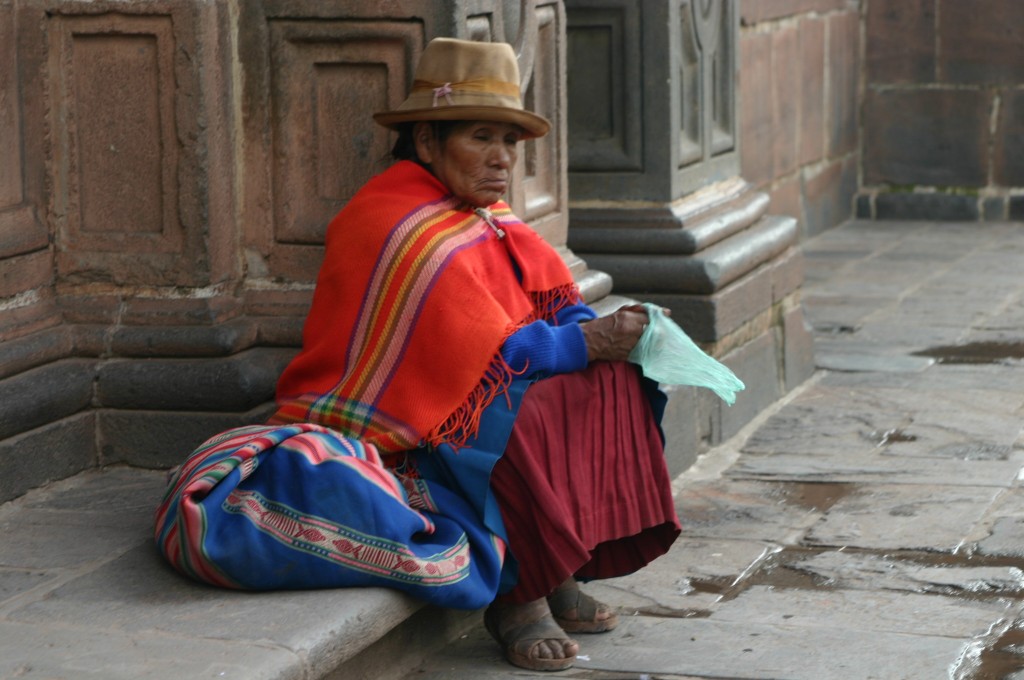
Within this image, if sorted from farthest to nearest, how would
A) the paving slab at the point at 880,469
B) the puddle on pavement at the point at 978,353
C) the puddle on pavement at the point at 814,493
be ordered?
the puddle on pavement at the point at 978,353 < the paving slab at the point at 880,469 < the puddle on pavement at the point at 814,493

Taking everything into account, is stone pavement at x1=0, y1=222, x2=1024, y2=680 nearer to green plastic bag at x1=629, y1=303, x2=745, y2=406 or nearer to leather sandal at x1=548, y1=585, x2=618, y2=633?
leather sandal at x1=548, y1=585, x2=618, y2=633

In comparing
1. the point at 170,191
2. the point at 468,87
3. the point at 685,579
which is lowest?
the point at 685,579

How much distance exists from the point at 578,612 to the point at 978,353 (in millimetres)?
3329

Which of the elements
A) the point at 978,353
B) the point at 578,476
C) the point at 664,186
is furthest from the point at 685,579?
the point at 978,353

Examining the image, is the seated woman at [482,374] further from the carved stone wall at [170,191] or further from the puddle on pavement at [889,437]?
the puddle on pavement at [889,437]

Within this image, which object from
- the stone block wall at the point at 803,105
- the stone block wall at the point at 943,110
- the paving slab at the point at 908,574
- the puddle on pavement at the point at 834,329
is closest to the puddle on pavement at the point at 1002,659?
the paving slab at the point at 908,574

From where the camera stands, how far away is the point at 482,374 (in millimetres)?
3438

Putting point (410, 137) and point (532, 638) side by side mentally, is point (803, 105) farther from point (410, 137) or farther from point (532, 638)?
point (532, 638)

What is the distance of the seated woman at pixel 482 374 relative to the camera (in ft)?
11.3

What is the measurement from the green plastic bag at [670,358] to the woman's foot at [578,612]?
53 centimetres

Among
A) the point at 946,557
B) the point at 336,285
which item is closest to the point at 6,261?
the point at 336,285

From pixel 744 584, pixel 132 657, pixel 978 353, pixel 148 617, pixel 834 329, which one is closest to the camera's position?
pixel 132 657

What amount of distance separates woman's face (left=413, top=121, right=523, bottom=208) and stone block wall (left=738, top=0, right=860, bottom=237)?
3953mm

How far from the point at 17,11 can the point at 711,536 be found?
2148 mm
